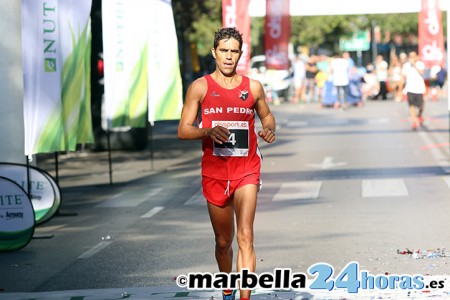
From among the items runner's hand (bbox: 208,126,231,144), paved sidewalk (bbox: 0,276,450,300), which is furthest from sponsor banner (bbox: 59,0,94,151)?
runner's hand (bbox: 208,126,231,144)

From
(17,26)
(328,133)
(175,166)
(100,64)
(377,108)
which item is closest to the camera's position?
(17,26)

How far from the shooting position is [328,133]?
1223 inches

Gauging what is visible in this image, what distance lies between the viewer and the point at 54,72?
588 inches

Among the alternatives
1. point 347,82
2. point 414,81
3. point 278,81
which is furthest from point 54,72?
point 278,81

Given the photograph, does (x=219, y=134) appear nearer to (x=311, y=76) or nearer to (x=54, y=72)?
(x=54, y=72)

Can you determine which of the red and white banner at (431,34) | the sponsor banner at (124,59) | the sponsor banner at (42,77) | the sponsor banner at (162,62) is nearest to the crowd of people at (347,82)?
the red and white banner at (431,34)

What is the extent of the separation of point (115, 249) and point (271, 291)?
11.0ft

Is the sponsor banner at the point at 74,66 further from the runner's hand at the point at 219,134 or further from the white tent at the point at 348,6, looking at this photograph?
the white tent at the point at 348,6

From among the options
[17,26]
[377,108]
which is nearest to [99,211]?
[17,26]

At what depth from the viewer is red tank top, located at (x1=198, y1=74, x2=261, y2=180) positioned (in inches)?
323

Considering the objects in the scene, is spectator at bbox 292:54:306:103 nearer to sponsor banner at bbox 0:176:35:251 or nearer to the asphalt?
the asphalt

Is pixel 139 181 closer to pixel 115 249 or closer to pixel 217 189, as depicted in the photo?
pixel 115 249

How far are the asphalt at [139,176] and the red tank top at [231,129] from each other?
1334 mm

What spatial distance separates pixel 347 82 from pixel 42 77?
28.8 meters
